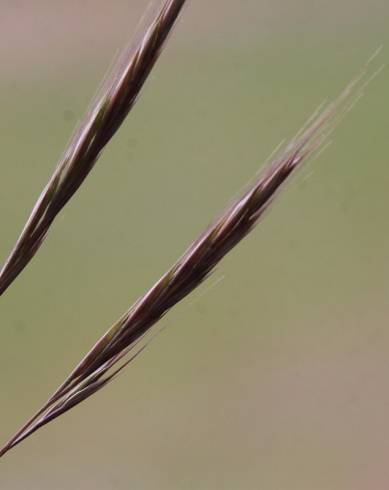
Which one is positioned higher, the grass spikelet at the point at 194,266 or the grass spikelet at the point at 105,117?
the grass spikelet at the point at 105,117

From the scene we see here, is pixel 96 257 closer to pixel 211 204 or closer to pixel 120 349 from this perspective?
pixel 211 204

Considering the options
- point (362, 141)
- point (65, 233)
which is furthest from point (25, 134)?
point (362, 141)

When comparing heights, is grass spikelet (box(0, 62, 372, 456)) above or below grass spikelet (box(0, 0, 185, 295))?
below

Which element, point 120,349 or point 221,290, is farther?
point 221,290

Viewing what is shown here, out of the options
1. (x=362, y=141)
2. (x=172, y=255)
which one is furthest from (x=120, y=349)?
(x=362, y=141)

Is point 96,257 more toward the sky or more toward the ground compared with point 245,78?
more toward the ground

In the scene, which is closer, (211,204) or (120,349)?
(120,349)

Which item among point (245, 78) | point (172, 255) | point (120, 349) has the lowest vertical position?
point (120, 349)

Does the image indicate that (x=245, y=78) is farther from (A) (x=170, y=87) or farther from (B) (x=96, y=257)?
(B) (x=96, y=257)

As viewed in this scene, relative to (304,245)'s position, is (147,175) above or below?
above
